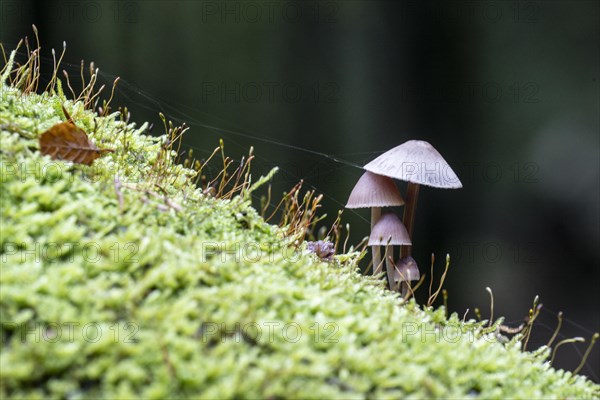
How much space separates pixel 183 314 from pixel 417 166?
1037mm

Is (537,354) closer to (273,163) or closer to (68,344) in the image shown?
(68,344)

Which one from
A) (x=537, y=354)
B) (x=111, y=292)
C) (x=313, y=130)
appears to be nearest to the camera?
(x=111, y=292)

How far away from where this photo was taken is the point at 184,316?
2.29 feet

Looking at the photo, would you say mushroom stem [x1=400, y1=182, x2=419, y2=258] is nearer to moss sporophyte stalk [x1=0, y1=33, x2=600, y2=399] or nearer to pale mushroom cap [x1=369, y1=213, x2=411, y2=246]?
pale mushroom cap [x1=369, y1=213, x2=411, y2=246]

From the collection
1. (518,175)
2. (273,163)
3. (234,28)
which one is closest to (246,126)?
(273,163)

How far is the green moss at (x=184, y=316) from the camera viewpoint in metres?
0.62

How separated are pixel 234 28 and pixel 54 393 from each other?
370cm

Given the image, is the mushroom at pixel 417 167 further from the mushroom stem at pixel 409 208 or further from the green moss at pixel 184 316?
the green moss at pixel 184 316

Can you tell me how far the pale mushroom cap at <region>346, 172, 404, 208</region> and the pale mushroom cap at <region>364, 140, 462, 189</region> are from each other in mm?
68

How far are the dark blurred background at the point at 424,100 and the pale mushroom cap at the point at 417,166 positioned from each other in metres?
1.49

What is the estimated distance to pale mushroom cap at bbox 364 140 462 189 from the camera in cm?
151

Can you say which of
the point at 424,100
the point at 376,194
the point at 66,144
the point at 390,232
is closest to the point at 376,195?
the point at 376,194

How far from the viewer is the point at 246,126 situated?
3875mm

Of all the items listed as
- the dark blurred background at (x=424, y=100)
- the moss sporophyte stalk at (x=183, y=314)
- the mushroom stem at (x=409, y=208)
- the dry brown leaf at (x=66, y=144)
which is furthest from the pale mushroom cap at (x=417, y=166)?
the dark blurred background at (x=424, y=100)
